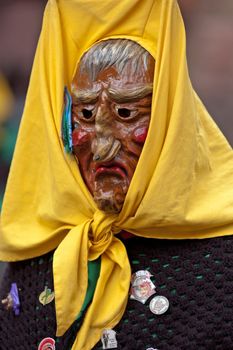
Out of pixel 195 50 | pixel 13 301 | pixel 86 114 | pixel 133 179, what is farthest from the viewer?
pixel 195 50

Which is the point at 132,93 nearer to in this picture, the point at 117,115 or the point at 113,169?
the point at 117,115

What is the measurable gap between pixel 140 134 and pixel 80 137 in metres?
0.17

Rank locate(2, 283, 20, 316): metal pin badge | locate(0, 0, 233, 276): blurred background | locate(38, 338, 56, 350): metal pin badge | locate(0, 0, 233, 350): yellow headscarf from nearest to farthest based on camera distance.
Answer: locate(0, 0, 233, 350): yellow headscarf
locate(38, 338, 56, 350): metal pin badge
locate(2, 283, 20, 316): metal pin badge
locate(0, 0, 233, 276): blurred background

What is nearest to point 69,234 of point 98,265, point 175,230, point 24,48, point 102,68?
point 98,265

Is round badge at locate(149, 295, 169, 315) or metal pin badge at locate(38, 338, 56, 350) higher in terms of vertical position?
round badge at locate(149, 295, 169, 315)

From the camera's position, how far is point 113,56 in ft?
8.49

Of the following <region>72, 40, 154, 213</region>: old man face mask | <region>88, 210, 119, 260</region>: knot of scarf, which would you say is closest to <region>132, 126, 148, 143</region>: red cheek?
<region>72, 40, 154, 213</region>: old man face mask

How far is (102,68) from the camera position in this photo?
2.60 m

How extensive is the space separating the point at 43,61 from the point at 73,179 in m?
0.37

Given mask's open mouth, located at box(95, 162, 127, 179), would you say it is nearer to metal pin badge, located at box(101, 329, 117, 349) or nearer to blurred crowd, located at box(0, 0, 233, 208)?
metal pin badge, located at box(101, 329, 117, 349)

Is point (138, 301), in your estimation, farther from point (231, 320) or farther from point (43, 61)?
point (43, 61)

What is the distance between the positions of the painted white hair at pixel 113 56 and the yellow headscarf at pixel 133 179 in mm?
31

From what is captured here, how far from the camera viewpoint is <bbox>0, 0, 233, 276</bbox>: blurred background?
16.4 ft

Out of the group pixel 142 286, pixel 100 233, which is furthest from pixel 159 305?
pixel 100 233
